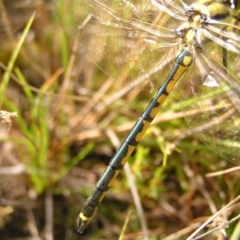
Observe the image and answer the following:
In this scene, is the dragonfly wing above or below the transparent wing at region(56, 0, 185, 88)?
below

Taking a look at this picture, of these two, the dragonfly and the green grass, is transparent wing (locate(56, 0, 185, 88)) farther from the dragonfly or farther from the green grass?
the green grass

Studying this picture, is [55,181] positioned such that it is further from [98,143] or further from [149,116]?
[149,116]

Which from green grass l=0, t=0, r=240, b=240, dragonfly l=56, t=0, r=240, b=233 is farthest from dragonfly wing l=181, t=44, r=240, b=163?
green grass l=0, t=0, r=240, b=240

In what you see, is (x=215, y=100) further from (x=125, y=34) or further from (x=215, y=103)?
(x=125, y=34)

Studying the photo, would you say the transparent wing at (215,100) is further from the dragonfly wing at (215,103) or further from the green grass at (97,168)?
the green grass at (97,168)

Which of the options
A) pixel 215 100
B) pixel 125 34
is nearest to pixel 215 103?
pixel 215 100

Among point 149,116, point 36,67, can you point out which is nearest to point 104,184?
point 149,116
